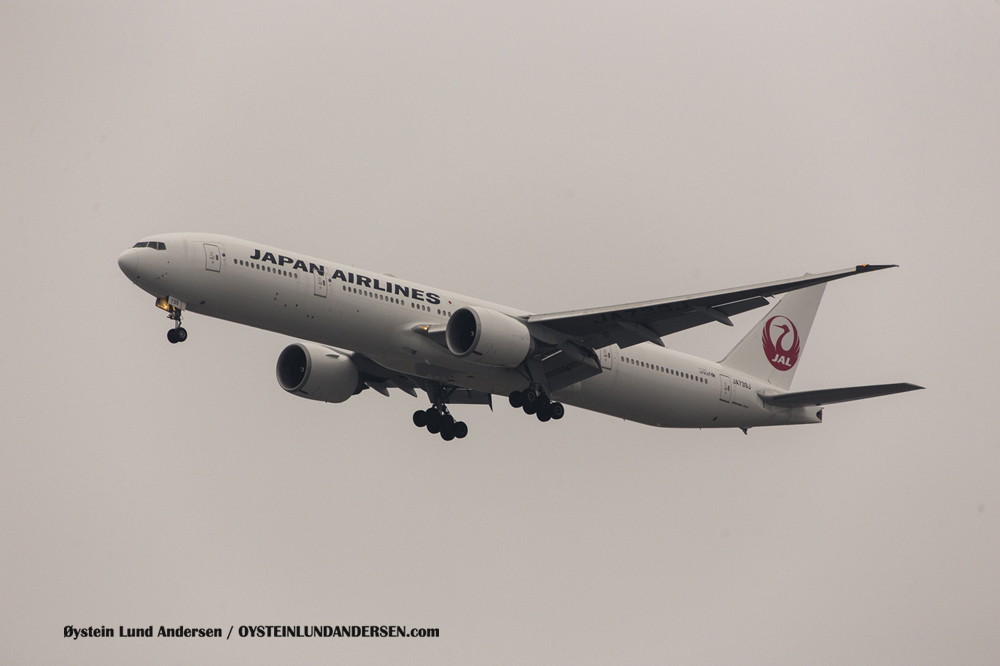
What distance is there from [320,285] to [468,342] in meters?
5.03

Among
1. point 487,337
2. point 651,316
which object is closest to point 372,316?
point 487,337

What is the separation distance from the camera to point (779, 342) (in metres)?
44.4

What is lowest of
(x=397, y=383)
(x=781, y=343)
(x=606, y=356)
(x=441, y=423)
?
(x=441, y=423)

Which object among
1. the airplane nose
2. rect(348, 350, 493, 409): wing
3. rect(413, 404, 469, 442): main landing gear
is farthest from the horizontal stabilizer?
the airplane nose

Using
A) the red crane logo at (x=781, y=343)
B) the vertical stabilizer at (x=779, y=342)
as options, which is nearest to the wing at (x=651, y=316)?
the vertical stabilizer at (x=779, y=342)

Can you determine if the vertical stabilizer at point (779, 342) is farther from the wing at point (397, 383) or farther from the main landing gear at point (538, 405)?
the wing at point (397, 383)

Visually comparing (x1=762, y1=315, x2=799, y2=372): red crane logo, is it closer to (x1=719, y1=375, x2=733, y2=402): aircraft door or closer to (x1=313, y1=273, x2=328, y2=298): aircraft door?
(x1=719, y1=375, x2=733, y2=402): aircraft door

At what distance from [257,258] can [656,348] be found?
49.6ft

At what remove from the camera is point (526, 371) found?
35500 millimetres

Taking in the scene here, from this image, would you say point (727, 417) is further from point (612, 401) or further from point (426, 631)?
point (426, 631)

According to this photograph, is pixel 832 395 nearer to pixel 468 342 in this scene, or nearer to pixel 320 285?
pixel 468 342

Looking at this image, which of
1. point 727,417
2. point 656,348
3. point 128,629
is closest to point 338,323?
point 656,348

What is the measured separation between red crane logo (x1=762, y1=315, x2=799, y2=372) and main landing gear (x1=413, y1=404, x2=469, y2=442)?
13.1 meters

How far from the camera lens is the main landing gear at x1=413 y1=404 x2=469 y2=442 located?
40.1 metres
